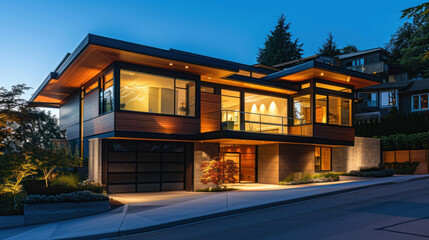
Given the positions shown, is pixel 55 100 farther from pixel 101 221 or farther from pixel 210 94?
pixel 101 221

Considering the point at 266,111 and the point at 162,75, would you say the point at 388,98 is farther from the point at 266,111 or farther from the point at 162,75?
the point at 162,75

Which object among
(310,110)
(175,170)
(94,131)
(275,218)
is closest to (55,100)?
(94,131)

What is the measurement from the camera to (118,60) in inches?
666

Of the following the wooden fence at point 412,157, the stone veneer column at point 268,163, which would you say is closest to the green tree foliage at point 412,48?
the wooden fence at point 412,157

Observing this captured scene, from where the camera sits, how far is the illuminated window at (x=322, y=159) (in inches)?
963

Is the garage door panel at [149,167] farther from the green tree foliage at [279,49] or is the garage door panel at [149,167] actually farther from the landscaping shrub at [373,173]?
the green tree foliage at [279,49]

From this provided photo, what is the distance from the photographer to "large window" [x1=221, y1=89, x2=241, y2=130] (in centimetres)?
2055

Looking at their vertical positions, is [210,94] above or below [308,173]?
above

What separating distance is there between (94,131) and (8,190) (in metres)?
5.64

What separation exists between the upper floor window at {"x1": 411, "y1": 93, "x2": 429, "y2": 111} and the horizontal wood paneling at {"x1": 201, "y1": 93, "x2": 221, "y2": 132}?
3369 centimetres

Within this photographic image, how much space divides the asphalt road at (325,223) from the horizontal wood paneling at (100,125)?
8.47 meters

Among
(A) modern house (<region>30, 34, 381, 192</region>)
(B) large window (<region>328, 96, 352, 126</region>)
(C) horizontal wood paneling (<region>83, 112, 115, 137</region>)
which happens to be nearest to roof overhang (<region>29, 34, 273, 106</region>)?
(A) modern house (<region>30, 34, 381, 192</region>)

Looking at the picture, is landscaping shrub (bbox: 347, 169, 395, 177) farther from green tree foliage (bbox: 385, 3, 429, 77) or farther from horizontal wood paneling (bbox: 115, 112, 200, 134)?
green tree foliage (bbox: 385, 3, 429, 77)

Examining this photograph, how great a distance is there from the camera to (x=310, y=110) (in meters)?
23.2
